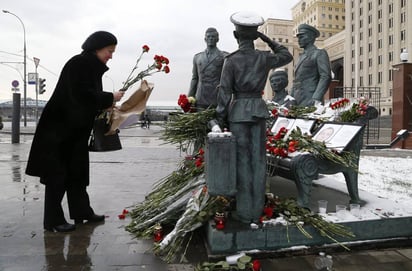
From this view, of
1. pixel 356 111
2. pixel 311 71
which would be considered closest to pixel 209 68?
pixel 311 71

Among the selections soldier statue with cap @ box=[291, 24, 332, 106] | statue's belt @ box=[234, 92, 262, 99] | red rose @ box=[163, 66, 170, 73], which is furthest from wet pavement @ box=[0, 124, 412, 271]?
soldier statue with cap @ box=[291, 24, 332, 106]

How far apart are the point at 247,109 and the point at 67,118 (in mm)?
1934

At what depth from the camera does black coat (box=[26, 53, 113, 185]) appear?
3658 millimetres

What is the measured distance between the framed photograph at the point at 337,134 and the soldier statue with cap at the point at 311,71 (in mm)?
955

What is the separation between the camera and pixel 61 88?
372 cm

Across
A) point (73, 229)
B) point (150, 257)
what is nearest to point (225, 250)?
point (150, 257)

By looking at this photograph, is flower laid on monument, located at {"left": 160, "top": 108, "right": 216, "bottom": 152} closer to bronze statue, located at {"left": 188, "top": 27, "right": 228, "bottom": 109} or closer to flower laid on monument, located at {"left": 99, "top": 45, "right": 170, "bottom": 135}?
flower laid on monument, located at {"left": 99, "top": 45, "right": 170, "bottom": 135}

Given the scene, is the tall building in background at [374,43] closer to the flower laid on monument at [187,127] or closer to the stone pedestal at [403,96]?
the stone pedestal at [403,96]

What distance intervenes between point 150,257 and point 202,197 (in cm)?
70

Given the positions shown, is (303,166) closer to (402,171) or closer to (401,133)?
(402,171)

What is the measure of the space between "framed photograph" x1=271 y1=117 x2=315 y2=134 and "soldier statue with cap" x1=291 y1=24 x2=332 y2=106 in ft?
1.49

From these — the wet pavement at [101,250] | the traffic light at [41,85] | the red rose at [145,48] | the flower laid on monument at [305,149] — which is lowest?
the wet pavement at [101,250]

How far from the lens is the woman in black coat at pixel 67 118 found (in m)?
3.67

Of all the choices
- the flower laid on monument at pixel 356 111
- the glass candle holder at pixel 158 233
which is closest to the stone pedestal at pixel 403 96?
the flower laid on monument at pixel 356 111
